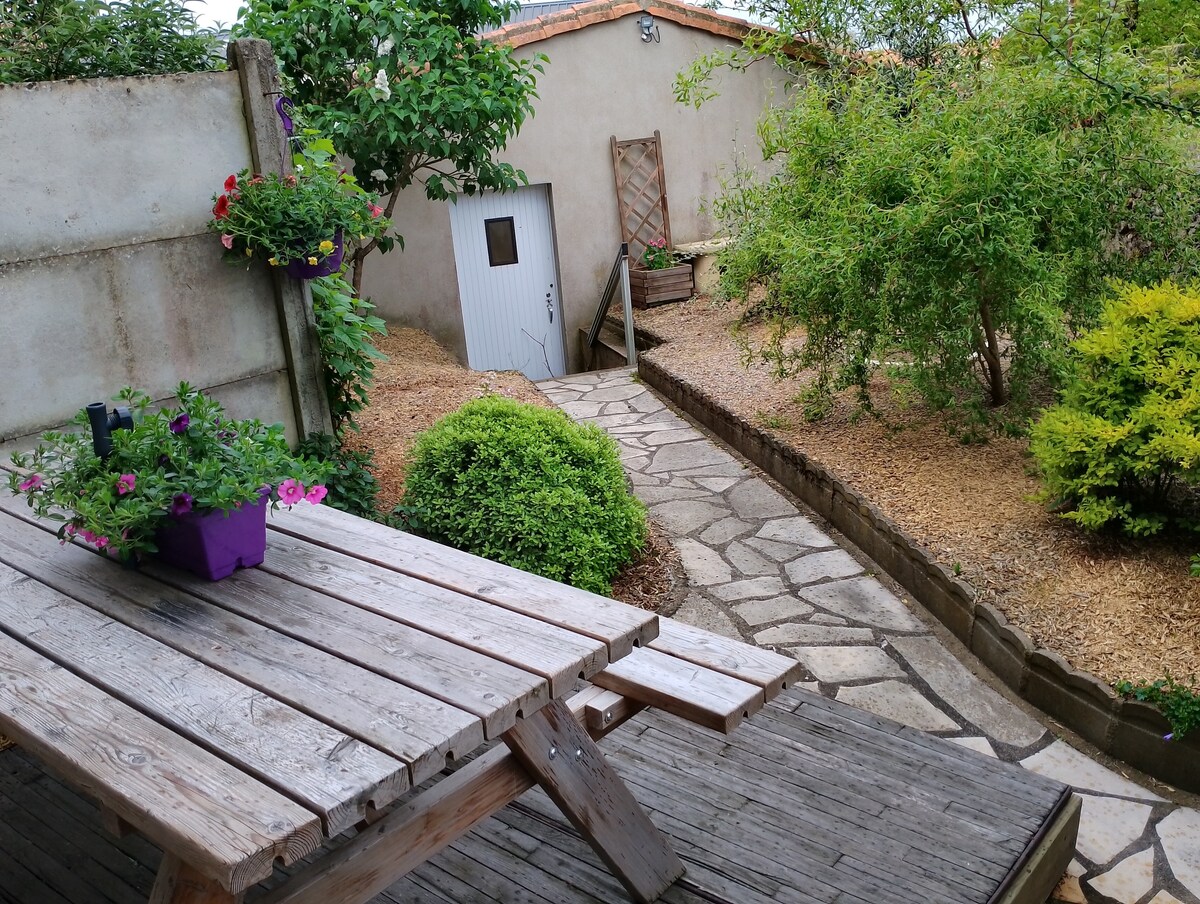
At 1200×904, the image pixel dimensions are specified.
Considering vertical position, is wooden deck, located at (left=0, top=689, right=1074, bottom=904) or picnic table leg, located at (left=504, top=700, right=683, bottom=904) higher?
picnic table leg, located at (left=504, top=700, right=683, bottom=904)

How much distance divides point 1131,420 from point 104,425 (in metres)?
3.79

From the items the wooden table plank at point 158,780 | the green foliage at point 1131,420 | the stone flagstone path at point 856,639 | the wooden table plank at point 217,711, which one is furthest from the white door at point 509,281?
the wooden table plank at point 158,780

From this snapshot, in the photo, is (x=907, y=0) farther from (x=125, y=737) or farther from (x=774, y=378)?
(x=125, y=737)

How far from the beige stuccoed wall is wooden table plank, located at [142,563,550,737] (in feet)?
26.9

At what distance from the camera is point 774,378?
7.58 meters

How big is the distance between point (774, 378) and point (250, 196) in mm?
4453

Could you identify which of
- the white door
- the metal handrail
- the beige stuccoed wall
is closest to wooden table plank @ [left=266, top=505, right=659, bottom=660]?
the metal handrail

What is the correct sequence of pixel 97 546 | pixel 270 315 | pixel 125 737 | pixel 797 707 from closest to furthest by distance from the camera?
1. pixel 125 737
2. pixel 97 546
3. pixel 797 707
4. pixel 270 315

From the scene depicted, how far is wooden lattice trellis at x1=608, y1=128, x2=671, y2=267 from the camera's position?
11.4m

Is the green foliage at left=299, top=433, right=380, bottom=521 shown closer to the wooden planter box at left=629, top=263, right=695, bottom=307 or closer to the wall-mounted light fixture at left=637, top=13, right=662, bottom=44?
the wooden planter box at left=629, top=263, right=695, bottom=307

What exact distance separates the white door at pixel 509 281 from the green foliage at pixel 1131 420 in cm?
733

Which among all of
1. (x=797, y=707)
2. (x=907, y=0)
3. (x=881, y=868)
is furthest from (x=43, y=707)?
(x=907, y=0)

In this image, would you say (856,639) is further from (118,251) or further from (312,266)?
(118,251)

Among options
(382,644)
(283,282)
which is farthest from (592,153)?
(382,644)
